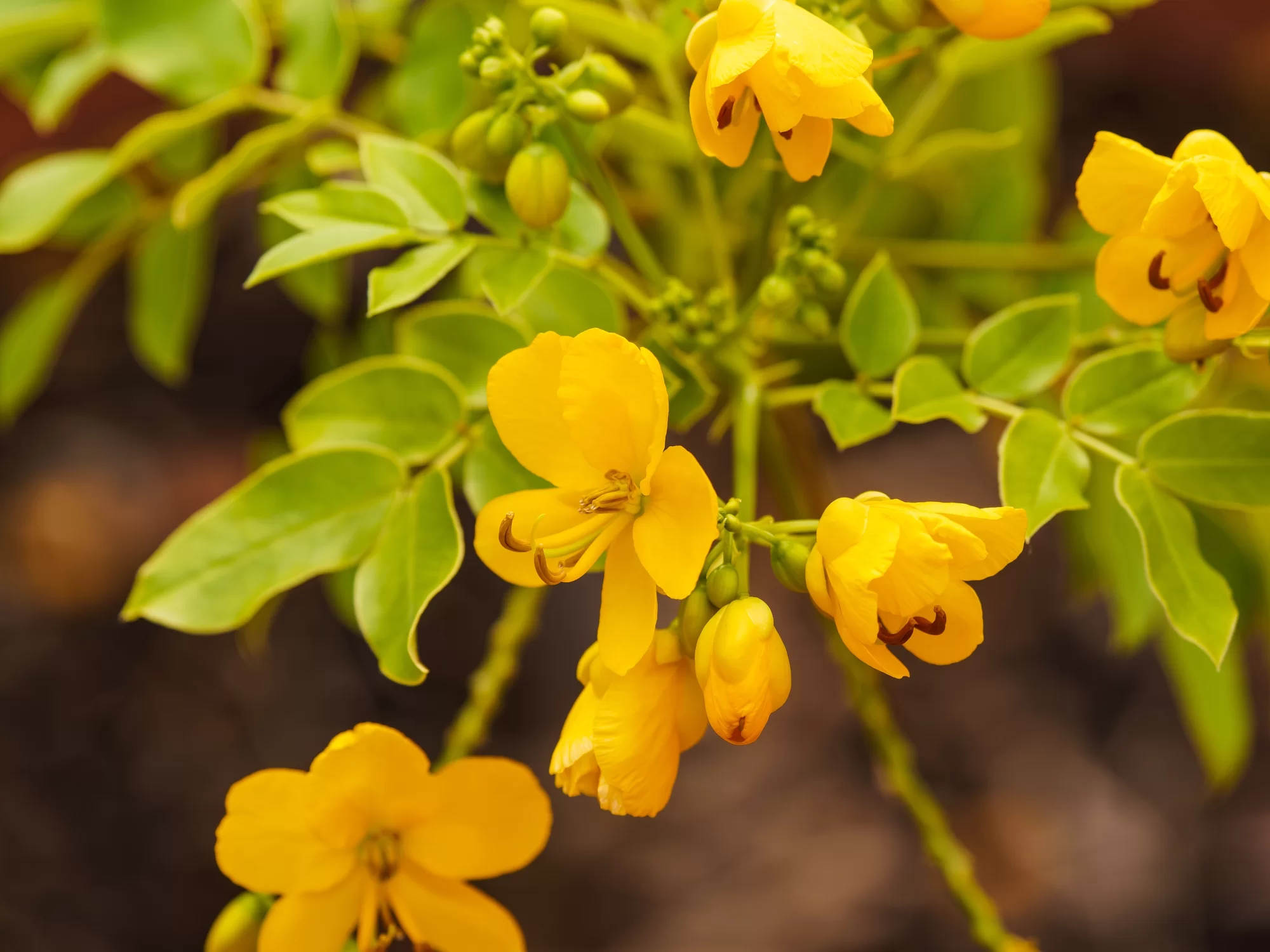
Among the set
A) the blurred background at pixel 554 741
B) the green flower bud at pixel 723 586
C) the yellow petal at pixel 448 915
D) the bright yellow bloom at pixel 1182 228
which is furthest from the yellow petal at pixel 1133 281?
the blurred background at pixel 554 741

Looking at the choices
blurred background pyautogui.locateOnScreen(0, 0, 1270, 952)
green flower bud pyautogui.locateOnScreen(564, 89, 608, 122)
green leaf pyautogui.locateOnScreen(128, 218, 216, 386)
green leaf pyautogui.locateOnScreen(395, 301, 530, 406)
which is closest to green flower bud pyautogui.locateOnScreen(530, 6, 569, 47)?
green flower bud pyautogui.locateOnScreen(564, 89, 608, 122)

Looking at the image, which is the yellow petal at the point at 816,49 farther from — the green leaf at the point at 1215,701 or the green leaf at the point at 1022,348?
the green leaf at the point at 1215,701

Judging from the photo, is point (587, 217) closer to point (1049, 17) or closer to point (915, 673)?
point (1049, 17)

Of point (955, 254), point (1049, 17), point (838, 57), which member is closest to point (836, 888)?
point (955, 254)

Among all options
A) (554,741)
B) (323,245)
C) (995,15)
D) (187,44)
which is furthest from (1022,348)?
(554,741)

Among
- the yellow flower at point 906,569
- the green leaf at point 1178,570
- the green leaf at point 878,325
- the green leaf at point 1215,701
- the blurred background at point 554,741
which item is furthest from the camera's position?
the blurred background at point 554,741

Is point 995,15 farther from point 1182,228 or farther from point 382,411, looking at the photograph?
point 382,411
